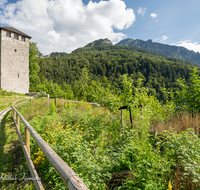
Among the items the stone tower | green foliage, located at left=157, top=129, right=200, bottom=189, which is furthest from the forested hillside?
green foliage, located at left=157, top=129, right=200, bottom=189

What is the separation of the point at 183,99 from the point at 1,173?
246 inches

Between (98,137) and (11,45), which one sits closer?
(98,137)

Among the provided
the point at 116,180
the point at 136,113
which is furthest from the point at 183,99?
the point at 116,180

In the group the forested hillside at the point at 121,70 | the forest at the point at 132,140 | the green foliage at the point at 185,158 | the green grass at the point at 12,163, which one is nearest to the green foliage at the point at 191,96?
the forest at the point at 132,140

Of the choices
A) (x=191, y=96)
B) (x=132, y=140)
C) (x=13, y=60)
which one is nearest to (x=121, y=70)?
(x=13, y=60)

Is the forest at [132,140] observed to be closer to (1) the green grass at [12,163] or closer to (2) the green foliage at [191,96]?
(2) the green foliage at [191,96]

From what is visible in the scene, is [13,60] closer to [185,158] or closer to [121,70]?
[185,158]

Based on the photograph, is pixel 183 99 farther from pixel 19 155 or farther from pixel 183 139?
pixel 19 155

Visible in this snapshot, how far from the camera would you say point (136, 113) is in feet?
12.7

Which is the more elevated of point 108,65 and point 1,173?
point 108,65

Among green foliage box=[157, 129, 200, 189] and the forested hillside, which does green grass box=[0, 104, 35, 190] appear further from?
the forested hillside

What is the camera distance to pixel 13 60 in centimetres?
2216

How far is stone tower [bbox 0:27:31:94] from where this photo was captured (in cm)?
2067

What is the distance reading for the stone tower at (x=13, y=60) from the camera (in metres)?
20.7
